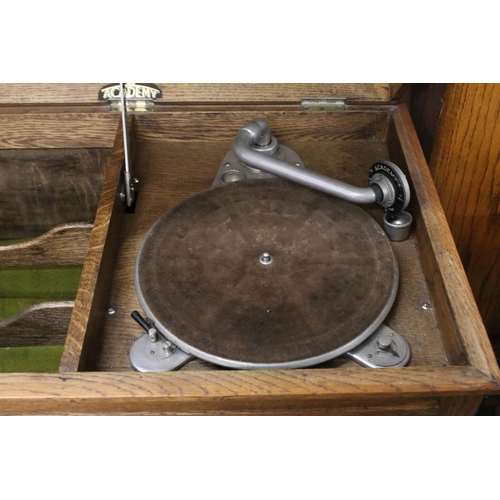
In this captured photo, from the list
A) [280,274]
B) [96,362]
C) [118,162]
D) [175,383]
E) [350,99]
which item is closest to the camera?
[175,383]

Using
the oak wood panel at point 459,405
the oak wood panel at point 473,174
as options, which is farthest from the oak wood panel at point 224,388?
the oak wood panel at point 473,174

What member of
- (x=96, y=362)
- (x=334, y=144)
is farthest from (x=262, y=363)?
(x=334, y=144)

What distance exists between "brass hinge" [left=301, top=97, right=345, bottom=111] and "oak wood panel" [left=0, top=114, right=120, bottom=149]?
0.49 meters

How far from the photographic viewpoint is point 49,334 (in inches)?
64.1

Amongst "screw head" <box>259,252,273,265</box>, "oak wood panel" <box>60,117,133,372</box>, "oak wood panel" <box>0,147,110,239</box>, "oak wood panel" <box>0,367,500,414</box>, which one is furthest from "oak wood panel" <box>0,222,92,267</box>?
"oak wood panel" <box>0,367,500,414</box>

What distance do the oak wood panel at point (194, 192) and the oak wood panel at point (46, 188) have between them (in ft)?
0.61

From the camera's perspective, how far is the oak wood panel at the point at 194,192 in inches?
50.2

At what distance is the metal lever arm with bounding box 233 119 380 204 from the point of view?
1453 millimetres

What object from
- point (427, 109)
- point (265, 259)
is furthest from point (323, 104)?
point (265, 259)

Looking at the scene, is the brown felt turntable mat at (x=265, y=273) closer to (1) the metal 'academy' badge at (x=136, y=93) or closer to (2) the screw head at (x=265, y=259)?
(2) the screw head at (x=265, y=259)

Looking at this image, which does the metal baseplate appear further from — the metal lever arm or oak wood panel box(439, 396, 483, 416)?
the metal lever arm

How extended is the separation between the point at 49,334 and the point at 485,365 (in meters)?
1.02

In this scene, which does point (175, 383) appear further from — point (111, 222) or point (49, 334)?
point (49, 334)

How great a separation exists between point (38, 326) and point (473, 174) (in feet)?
3.88
